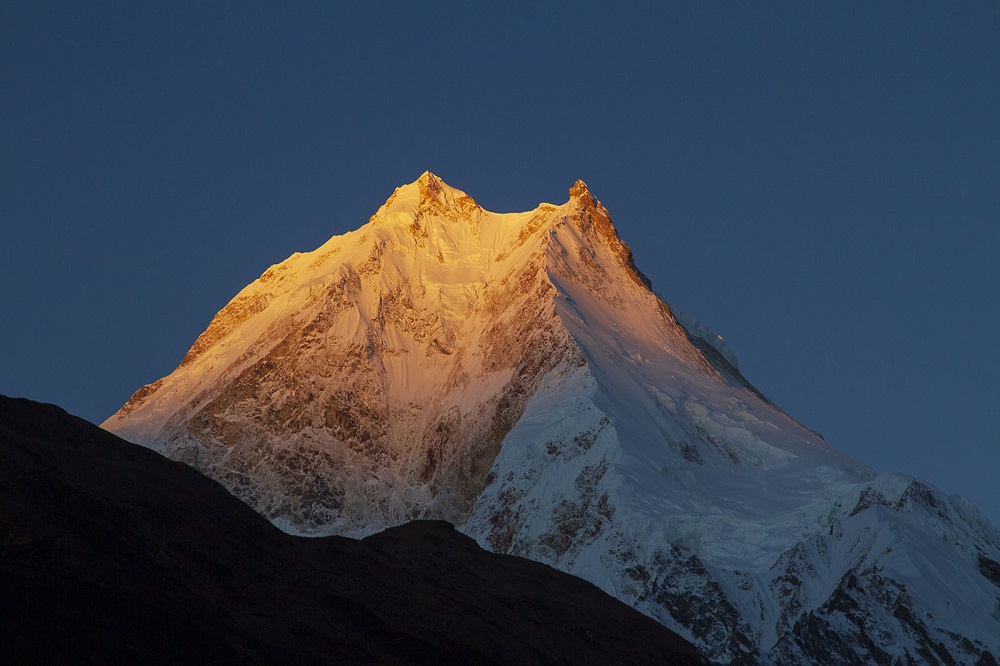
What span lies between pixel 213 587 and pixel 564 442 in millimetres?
73440

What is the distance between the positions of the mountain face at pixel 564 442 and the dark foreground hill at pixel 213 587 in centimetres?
1926

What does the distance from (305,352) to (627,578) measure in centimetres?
6381

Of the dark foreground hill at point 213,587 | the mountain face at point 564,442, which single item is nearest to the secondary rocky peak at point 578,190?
the mountain face at point 564,442

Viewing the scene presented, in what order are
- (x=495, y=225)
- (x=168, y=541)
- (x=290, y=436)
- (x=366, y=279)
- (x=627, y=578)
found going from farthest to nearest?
(x=495, y=225) < (x=366, y=279) < (x=290, y=436) < (x=627, y=578) < (x=168, y=541)

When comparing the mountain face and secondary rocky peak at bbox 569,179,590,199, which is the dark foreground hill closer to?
the mountain face

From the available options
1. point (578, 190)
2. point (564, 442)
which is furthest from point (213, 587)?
point (578, 190)

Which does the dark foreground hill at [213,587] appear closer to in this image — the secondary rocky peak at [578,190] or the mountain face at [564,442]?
the mountain face at [564,442]

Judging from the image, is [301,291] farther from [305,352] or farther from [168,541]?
[168,541]

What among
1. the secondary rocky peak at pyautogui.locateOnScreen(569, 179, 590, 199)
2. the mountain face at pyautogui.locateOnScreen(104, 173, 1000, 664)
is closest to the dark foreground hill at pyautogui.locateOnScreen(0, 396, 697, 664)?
the mountain face at pyautogui.locateOnScreen(104, 173, 1000, 664)

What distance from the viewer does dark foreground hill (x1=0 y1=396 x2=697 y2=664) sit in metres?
53.6

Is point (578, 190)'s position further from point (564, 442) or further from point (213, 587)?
point (213, 587)

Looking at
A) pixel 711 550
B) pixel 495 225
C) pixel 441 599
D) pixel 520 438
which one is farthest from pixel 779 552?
pixel 495 225

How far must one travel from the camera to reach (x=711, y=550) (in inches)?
4707

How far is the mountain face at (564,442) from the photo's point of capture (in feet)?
363
